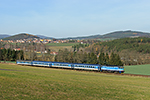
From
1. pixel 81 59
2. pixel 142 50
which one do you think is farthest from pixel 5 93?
pixel 142 50

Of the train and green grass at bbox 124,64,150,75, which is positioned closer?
the train

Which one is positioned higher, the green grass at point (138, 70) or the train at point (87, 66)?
the train at point (87, 66)

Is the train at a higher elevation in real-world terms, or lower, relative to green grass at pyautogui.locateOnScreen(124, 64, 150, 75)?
higher

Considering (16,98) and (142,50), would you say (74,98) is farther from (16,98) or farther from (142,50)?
(142,50)

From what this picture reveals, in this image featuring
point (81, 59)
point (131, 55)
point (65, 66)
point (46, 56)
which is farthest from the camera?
point (46, 56)

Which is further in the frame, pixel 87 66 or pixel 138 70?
pixel 138 70

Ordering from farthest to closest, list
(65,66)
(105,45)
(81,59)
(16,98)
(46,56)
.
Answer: (105,45) < (46,56) < (81,59) < (65,66) < (16,98)

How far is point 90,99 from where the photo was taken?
1533 centimetres

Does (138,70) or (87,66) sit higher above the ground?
(87,66)

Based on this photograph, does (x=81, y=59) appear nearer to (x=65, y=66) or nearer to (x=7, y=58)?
(x=65, y=66)

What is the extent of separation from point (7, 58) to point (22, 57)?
8.75 meters

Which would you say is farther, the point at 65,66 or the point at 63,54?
the point at 63,54

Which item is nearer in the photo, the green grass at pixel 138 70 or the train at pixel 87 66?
the train at pixel 87 66

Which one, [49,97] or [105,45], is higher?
[105,45]
